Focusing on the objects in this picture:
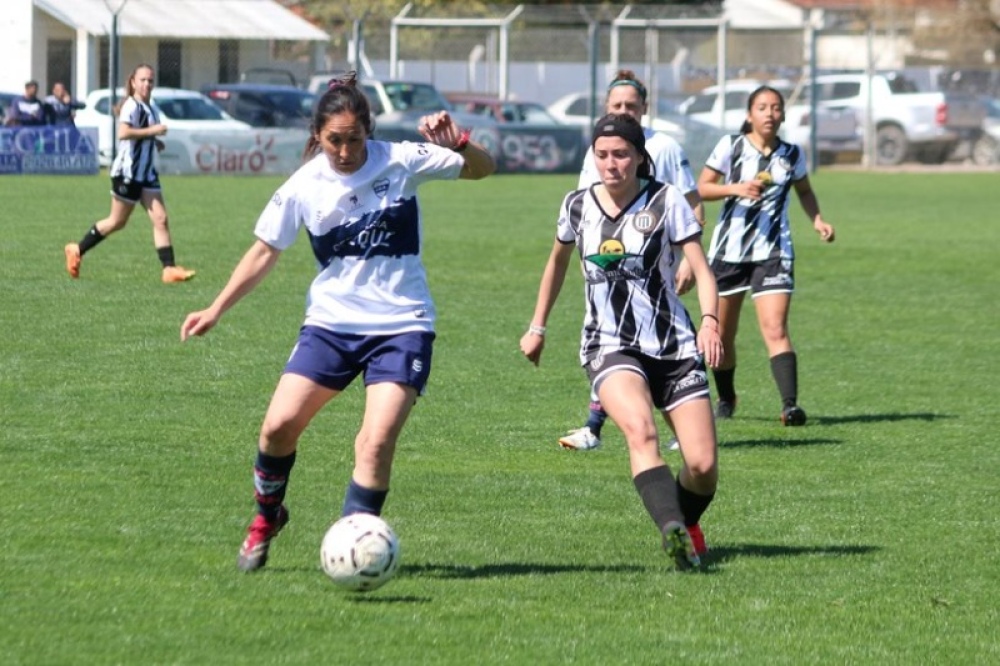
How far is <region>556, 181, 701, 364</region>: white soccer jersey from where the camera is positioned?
6684 millimetres

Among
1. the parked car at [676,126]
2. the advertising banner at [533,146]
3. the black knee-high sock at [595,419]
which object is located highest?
the parked car at [676,126]

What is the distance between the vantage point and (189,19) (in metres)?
39.5

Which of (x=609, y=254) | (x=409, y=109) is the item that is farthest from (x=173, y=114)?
(x=609, y=254)

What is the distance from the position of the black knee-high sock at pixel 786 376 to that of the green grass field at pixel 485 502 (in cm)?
18

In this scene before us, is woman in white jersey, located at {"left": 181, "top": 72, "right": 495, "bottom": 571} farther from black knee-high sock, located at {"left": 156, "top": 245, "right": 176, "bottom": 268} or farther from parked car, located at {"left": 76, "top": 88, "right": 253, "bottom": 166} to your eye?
parked car, located at {"left": 76, "top": 88, "right": 253, "bottom": 166}

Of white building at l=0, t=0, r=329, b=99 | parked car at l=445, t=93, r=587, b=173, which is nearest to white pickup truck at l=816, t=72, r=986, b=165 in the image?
parked car at l=445, t=93, r=587, b=173

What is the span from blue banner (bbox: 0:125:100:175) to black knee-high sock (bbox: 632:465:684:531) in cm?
2375

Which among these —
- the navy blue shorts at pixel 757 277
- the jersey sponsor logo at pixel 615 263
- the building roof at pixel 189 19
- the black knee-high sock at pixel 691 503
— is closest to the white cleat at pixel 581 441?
the navy blue shorts at pixel 757 277

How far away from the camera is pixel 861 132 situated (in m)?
39.6

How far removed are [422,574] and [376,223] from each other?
124 centimetres

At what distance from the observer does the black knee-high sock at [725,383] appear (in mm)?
10320

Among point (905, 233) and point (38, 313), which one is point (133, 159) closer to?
point (38, 313)

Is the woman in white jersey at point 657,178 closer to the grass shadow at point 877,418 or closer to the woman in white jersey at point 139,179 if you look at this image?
the grass shadow at point 877,418

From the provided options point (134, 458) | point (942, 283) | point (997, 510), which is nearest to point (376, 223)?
point (134, 458)
